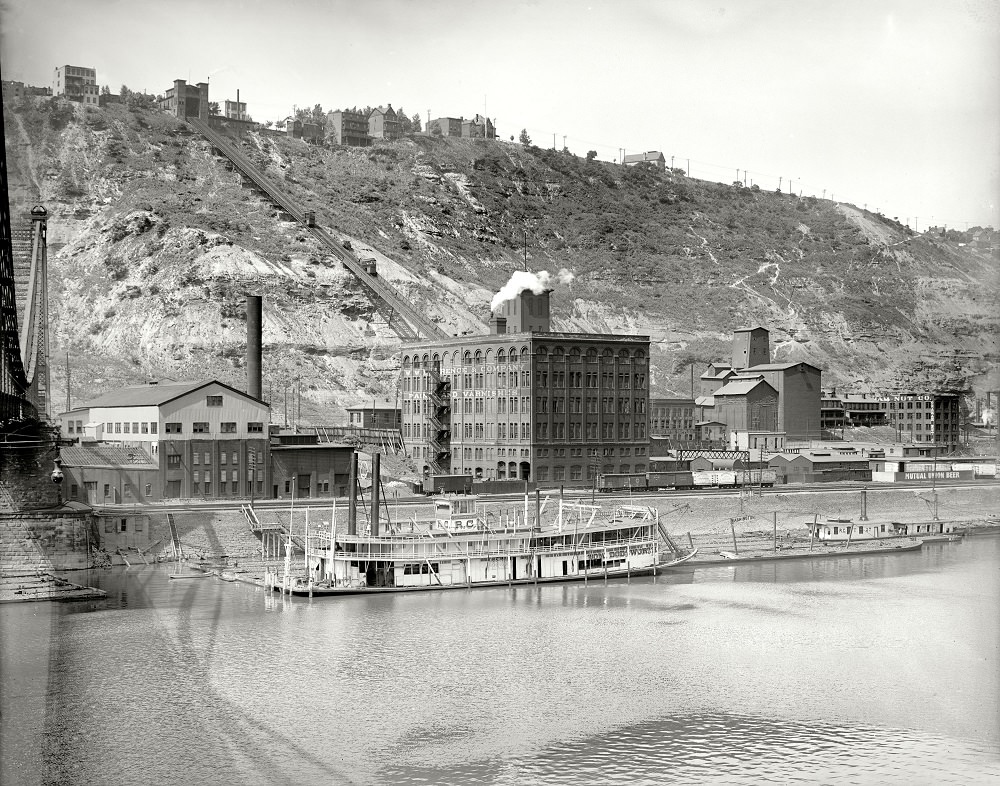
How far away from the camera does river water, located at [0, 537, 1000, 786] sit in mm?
38188

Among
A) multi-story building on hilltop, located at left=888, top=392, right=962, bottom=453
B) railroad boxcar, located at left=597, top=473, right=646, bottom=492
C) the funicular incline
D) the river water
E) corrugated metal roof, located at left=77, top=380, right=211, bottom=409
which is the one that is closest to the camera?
the river water

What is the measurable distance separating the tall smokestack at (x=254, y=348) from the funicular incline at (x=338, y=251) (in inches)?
1486

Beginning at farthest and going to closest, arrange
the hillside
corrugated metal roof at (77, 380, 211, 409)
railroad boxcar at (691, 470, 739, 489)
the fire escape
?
1. the hillside
2. the fire escape
3. railroad boxcar at (691, 470, 739, 489)
4. corrugated metal roof at (77, 380, 211, 409)

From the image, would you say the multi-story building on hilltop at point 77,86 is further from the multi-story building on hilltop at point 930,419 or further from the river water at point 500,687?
the river water at point 500,687

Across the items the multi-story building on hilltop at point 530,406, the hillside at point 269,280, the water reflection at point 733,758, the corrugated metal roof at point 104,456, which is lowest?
the water reflection at point 733,758

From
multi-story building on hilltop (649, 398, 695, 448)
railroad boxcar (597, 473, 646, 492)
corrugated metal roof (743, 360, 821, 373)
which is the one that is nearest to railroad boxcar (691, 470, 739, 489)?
railroad boxcar (597, 473, 646, 492)

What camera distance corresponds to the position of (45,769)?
3712 centimetres

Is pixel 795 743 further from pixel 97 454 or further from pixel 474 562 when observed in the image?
pixel 97 454

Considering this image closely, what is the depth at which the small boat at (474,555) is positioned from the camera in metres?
66.6

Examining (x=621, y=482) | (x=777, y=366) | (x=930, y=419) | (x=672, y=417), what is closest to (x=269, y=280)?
(x=672, y=417)

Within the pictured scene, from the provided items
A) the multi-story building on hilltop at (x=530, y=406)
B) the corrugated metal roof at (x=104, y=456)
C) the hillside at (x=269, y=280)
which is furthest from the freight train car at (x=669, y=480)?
the corrugated metal roof at (x=104, y=456)

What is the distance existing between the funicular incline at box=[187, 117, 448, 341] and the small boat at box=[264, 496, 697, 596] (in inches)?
2754

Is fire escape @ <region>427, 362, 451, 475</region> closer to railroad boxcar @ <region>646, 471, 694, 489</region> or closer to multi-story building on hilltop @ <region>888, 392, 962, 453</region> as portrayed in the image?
railroad boxcar @ <region>646, 471, 694, 489</region>

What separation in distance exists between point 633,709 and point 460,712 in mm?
6120
